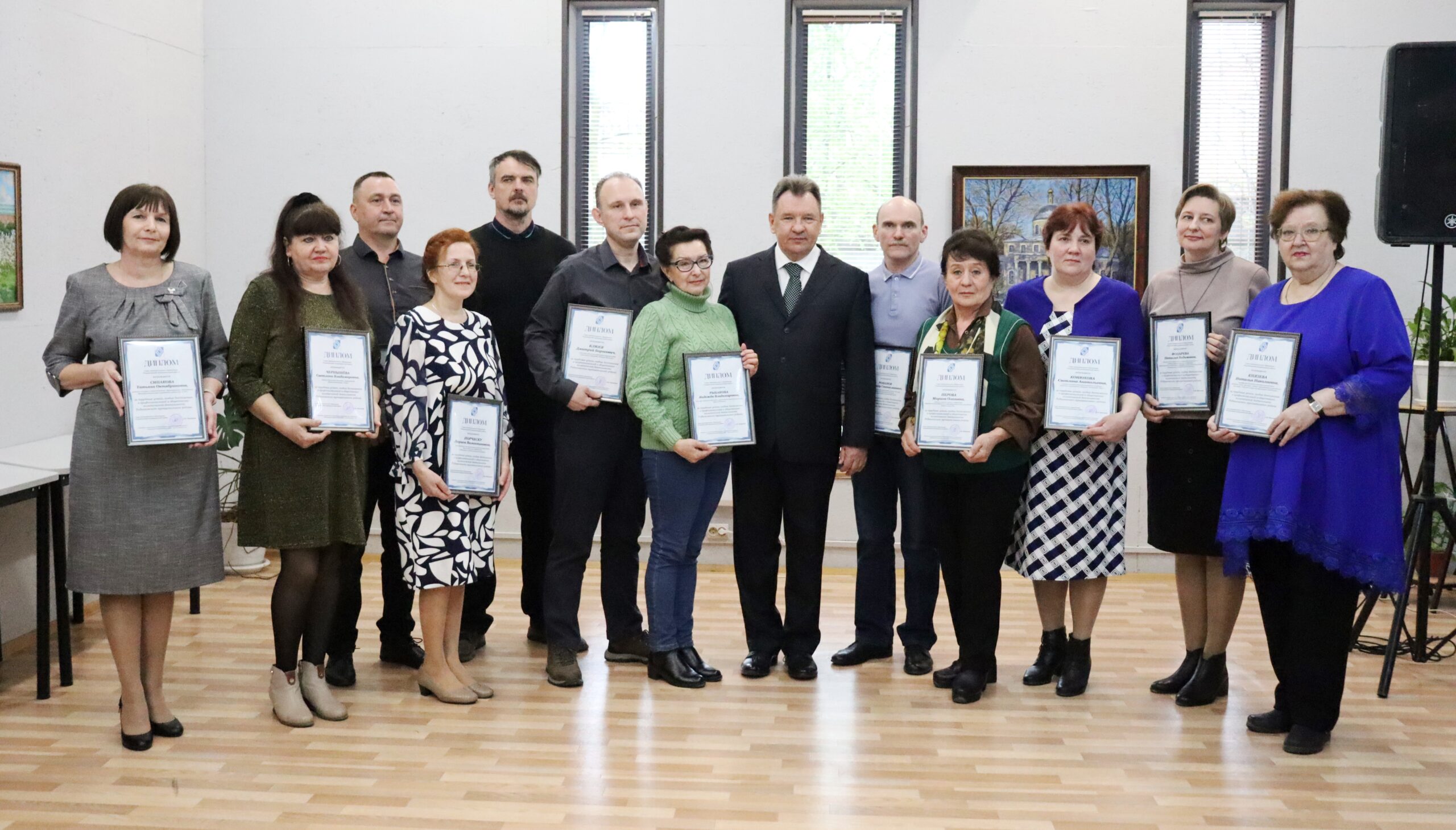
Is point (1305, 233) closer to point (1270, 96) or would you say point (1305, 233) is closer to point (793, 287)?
point (793, 287)

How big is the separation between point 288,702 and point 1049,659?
2.37 meters

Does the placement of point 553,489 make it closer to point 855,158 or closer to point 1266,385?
point 1266,385

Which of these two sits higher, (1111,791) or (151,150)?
(151,150)

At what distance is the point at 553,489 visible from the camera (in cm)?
439

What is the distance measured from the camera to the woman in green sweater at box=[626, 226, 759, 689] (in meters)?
3.84

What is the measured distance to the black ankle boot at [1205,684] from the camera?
3898 mm

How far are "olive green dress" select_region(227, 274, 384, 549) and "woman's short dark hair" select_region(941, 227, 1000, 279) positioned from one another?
1.85m

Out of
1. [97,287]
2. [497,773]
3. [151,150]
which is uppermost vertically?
[151,150]

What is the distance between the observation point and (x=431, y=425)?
144 inches

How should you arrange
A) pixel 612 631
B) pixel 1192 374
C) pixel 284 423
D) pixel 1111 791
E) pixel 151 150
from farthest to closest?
pixel 151 150 < pixel 612 631 < pixel 1192 374 < pixel 284 423 < pixel 1111 791

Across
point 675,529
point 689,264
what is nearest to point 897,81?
point 689,264

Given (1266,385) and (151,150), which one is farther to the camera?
(151,150)

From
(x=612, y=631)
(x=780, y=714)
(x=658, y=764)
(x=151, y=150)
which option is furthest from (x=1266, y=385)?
(x=151, y=150)

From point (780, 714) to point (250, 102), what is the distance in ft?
14.1
